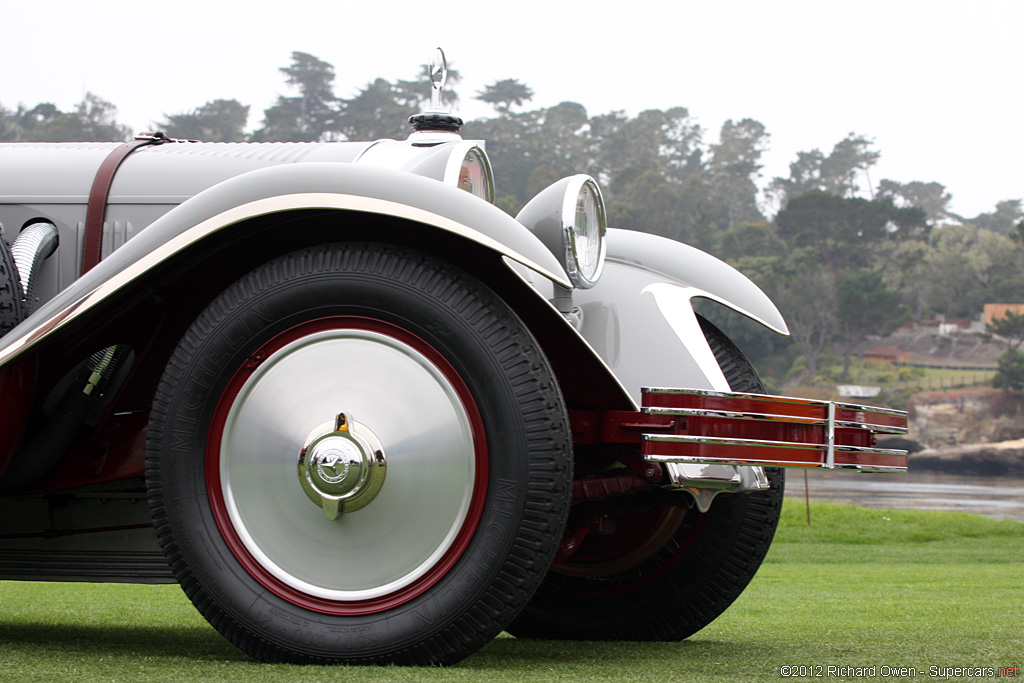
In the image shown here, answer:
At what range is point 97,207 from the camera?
3635 mm

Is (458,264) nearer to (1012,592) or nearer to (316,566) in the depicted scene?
(316,566)

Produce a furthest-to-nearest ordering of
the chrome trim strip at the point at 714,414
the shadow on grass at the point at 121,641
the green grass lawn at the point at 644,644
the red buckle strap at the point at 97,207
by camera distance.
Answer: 1. the red buckle strap at the point at 97,207
2. the shadow on grass at the point at 121,641
3. the chrome trim strip at the point at 714,414
4. the green grass lawn at the point at 644,644

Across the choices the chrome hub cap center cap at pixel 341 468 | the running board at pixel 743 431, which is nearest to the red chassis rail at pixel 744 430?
the running board at pixel 743 431

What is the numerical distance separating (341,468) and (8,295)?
117 centimetres

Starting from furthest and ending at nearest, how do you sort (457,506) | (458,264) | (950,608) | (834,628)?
(950,608) < (834,628) < (458,264) < (457,506)

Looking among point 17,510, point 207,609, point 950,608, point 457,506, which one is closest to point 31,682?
point 207,609

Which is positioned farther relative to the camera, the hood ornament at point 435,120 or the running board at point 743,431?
the hood ornament at point 435,120

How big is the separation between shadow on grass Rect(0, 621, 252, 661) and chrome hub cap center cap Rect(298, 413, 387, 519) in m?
0.47

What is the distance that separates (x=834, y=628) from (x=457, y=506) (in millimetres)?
2174

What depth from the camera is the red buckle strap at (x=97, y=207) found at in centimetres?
359

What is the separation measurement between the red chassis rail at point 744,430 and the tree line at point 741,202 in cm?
6199

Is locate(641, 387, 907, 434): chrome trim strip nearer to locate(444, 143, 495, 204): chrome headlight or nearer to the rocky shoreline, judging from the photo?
locate(444, 143, 495, 204): chrome headlight

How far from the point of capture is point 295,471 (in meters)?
2.60

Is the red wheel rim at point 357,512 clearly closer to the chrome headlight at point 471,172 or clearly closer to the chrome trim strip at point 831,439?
the chrome trim strip at point 831,439
